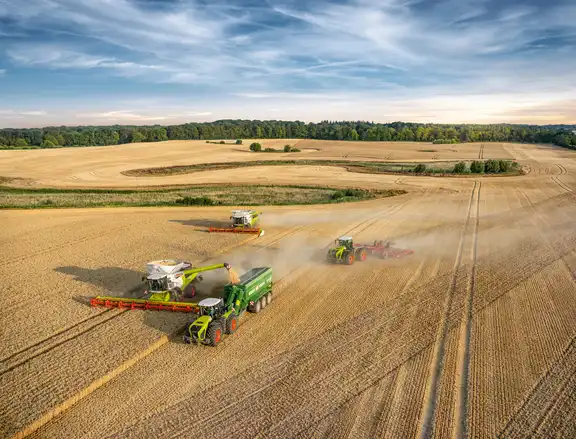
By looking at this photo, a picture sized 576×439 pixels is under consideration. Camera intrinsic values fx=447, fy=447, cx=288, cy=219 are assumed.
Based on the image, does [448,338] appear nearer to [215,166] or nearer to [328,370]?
[328,370]

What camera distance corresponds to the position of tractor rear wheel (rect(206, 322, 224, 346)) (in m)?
16.7

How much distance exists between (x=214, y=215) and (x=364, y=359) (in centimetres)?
3036

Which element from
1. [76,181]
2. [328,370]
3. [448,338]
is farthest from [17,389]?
[76,181]

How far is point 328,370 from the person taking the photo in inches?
602

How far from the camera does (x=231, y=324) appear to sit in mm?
17781

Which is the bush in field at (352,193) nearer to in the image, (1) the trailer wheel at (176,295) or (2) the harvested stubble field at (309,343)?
(2) the harvested stubble field at (309,343)

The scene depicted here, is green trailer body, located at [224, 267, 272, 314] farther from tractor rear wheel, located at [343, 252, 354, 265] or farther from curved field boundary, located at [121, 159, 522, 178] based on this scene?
curved field boundary, located at [121, 159, 522, 178]

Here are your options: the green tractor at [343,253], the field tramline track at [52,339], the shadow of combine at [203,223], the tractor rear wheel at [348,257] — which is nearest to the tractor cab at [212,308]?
the field tramline track at [52,339]

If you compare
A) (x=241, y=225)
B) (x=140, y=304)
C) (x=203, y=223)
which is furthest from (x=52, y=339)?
(x=203, y=223)

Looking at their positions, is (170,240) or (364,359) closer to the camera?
(364,359)

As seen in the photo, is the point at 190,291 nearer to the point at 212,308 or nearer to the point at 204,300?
the point at 204,300

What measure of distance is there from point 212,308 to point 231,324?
100 cm

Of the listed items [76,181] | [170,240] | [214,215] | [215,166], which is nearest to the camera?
[170,240]

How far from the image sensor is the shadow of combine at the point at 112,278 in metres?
23.4
